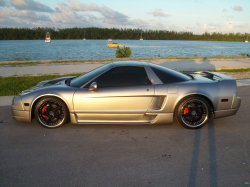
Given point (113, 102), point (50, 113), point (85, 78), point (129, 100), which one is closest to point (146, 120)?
point (129, 100)

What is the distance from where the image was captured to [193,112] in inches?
196

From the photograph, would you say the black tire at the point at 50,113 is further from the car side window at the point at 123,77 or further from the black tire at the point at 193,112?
the black tire at the point at 193,112

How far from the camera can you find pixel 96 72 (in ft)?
17.1

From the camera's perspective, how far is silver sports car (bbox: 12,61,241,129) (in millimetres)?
4789

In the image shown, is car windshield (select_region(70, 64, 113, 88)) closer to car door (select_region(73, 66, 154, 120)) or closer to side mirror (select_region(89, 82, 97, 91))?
car door (select_region(73, 66, 154, 120))

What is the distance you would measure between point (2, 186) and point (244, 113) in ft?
17.9

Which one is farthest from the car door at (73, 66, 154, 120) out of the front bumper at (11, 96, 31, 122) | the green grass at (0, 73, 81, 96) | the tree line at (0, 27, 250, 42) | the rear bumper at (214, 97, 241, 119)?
the tree line at (0, 27, 250, 42)

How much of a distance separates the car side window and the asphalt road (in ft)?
3.07

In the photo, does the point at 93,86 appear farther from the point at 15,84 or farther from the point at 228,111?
the point at 15,84

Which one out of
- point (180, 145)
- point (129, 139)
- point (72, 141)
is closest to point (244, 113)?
point (180, 145)

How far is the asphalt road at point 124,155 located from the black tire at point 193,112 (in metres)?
0.18

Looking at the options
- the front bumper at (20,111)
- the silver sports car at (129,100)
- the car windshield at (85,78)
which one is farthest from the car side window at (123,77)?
the front bumper at (20,111)

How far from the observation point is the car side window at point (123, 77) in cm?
493

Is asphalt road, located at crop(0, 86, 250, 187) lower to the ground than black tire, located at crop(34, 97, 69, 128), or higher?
lower
